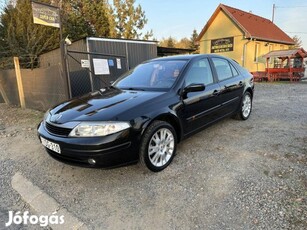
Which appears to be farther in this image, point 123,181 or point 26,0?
point 26,0

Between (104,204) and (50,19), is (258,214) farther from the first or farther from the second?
(50,19)

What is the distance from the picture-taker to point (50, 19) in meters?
5.86

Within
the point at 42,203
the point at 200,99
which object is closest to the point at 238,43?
the point at 200,99

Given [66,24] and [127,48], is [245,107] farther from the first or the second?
[66,24]

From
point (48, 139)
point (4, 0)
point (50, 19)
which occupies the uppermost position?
point (4, 0)

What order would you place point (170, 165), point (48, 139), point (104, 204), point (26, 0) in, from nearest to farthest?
point (104, 204) < point (48, 139) < point (170, 165) < point (26, 0)

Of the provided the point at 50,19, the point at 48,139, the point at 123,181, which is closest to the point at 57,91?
the point at 50,19

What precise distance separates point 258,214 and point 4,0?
1794cm

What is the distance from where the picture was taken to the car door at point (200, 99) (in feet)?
11.8

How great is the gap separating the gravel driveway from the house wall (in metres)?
17.6

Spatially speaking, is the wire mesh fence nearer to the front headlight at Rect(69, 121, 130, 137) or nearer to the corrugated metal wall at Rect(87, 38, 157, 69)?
the corrugated metal wall at Rect(87, 38, 157, 69)

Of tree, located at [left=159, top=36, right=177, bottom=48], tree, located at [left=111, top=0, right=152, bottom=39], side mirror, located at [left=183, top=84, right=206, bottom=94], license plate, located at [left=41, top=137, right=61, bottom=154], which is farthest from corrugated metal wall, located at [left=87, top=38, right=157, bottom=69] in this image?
tree, located at [left=159, top=36, right=177, bottom=48]

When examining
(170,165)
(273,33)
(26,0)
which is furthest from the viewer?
(273,33)

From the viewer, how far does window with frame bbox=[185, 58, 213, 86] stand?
3.73m
